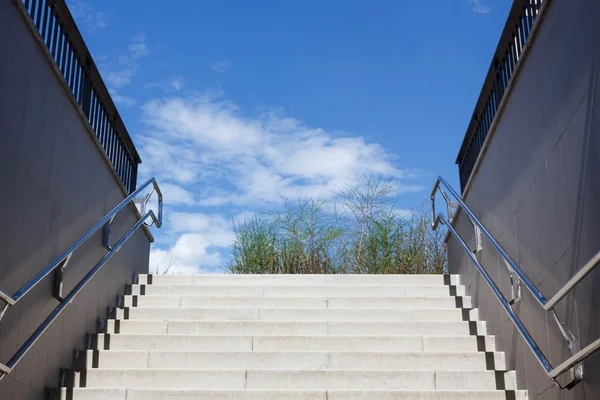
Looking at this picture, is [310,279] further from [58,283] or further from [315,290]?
[58,283]

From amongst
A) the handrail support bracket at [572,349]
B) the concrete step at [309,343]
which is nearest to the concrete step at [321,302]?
the concrete step at [309,343]

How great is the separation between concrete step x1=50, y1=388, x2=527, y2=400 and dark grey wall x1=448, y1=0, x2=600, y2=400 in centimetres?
48

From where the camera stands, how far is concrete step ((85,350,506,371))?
199 inches

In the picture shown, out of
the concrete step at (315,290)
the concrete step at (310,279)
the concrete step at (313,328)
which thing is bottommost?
the concrete step at (313,328)

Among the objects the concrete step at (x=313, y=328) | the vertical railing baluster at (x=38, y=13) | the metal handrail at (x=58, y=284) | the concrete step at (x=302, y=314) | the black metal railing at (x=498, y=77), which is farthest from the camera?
the concrete step at (x=302, y=314)

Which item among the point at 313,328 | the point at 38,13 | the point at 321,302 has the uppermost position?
the point at 38,13

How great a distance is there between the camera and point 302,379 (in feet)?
15.6

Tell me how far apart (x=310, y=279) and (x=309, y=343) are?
151cm

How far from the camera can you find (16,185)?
13.3ft

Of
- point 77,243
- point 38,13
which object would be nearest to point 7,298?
point 77,243

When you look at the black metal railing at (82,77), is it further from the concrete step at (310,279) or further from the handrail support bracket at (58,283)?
the handrail support bracket at (58,283)

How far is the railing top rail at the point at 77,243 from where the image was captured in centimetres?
360

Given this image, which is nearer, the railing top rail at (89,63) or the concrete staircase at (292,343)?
the concrete staircase at (292,343)

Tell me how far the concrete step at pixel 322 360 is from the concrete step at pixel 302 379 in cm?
27
